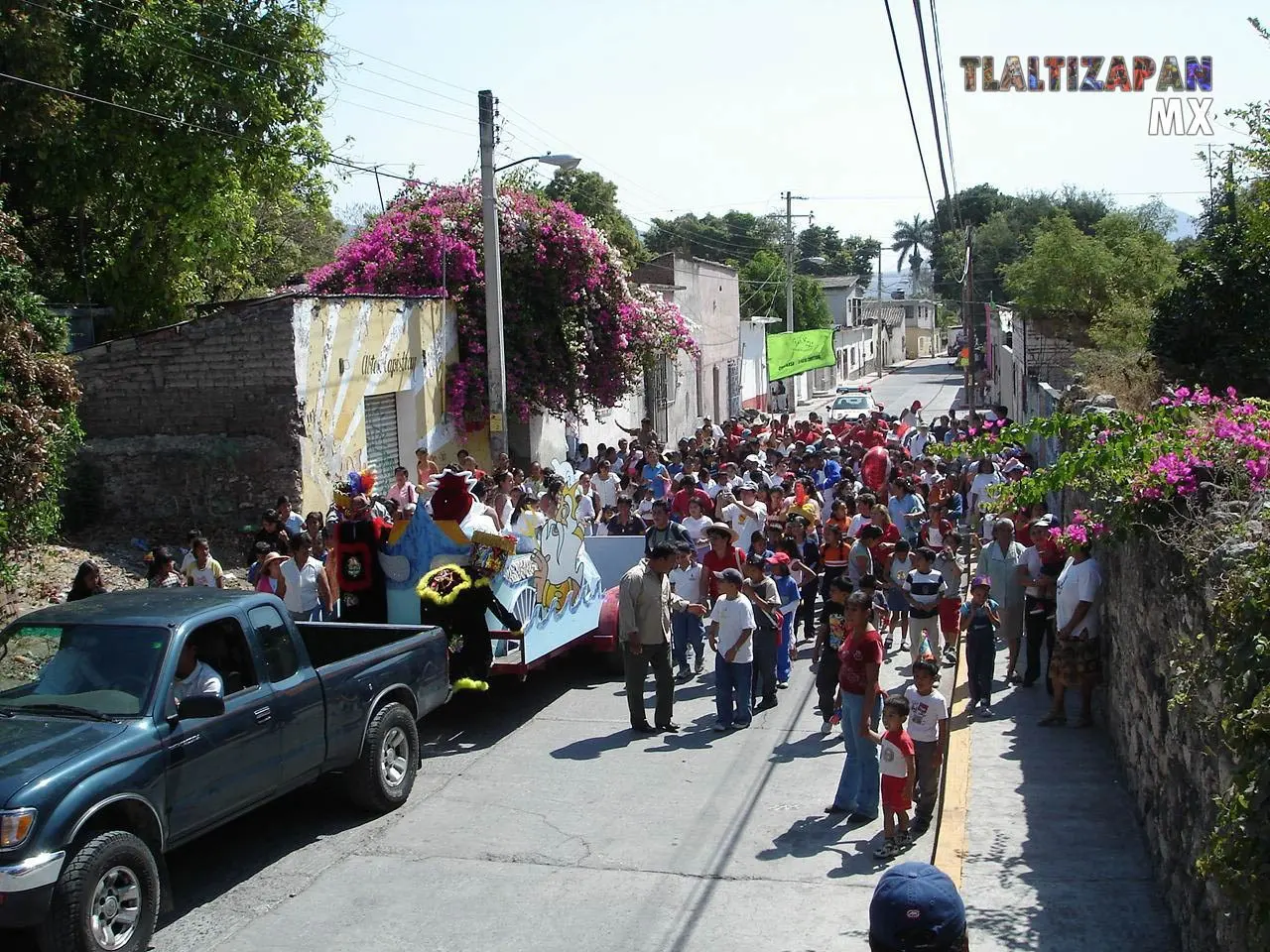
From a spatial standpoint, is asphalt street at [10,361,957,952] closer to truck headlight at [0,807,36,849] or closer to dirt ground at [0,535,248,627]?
truck headlight at [0,807,36,849]

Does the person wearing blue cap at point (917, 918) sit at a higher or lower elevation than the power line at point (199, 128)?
lower

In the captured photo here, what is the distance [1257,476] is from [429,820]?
574 cm

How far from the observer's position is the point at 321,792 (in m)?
9.52

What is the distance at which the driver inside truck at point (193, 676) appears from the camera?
24.4ft

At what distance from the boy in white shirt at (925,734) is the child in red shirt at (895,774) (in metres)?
0.24

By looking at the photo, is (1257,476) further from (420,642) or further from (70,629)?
(70,629)

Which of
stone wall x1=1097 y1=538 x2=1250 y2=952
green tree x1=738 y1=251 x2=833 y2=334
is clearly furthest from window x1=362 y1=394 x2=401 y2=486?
green tree x1=738 y1=251 x2=833 y2=334

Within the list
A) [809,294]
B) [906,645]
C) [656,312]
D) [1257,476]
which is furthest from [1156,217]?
[1257,476]

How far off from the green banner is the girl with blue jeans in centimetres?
3437

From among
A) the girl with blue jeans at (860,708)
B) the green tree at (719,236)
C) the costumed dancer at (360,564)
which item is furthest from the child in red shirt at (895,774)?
the green tree at (719,236)

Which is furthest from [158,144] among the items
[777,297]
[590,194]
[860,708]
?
[777,297]

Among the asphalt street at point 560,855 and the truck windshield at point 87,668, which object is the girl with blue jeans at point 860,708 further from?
the truck windshield at point 87,668

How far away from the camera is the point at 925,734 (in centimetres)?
841

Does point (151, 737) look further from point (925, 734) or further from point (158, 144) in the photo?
point (158, 144)
